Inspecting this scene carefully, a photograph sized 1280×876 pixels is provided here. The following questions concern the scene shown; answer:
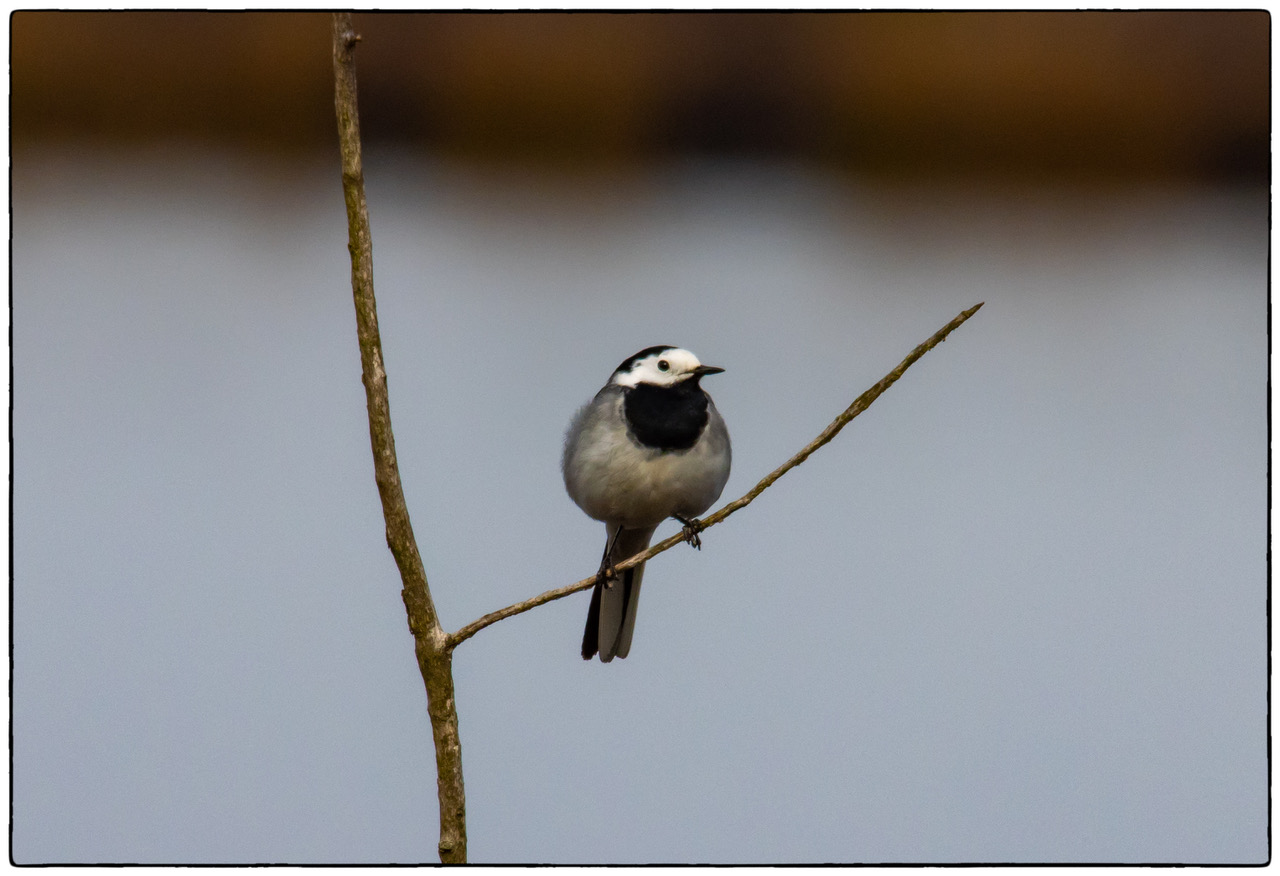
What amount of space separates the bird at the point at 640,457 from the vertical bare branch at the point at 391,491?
0.50 m

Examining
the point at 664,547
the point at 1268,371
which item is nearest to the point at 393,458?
the point at 664,547

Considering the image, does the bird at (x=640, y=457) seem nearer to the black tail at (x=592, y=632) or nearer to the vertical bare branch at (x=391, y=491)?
the black tail at (x=592, y=632)

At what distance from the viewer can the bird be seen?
161 centimetres

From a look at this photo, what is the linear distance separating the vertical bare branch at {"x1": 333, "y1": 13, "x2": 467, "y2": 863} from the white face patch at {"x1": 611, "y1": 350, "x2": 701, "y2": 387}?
2.17 feet

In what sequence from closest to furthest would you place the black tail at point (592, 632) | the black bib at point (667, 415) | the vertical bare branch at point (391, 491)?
the vertical bare branch at point (391, 491)
the black bib at point (667, 415)
the black tail at point (592, 632)

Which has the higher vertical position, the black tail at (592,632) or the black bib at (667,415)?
the black bib at (667,415)

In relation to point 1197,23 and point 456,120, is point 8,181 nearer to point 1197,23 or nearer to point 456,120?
point 456,120

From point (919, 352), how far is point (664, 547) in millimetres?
306

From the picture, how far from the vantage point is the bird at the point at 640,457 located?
1610 millimetres

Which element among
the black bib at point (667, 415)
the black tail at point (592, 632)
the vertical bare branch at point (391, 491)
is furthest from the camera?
the black tail at point (592, 632)

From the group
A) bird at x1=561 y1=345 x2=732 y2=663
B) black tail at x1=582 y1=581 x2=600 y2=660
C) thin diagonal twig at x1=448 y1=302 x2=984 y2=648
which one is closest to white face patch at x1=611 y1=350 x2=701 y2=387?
bird at x1=561 y1=345 x2=732 y2=663

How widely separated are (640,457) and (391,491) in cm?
58

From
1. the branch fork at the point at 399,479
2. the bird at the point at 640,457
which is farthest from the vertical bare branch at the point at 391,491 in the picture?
the bird at the point at 640,457

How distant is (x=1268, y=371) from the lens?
139cm
